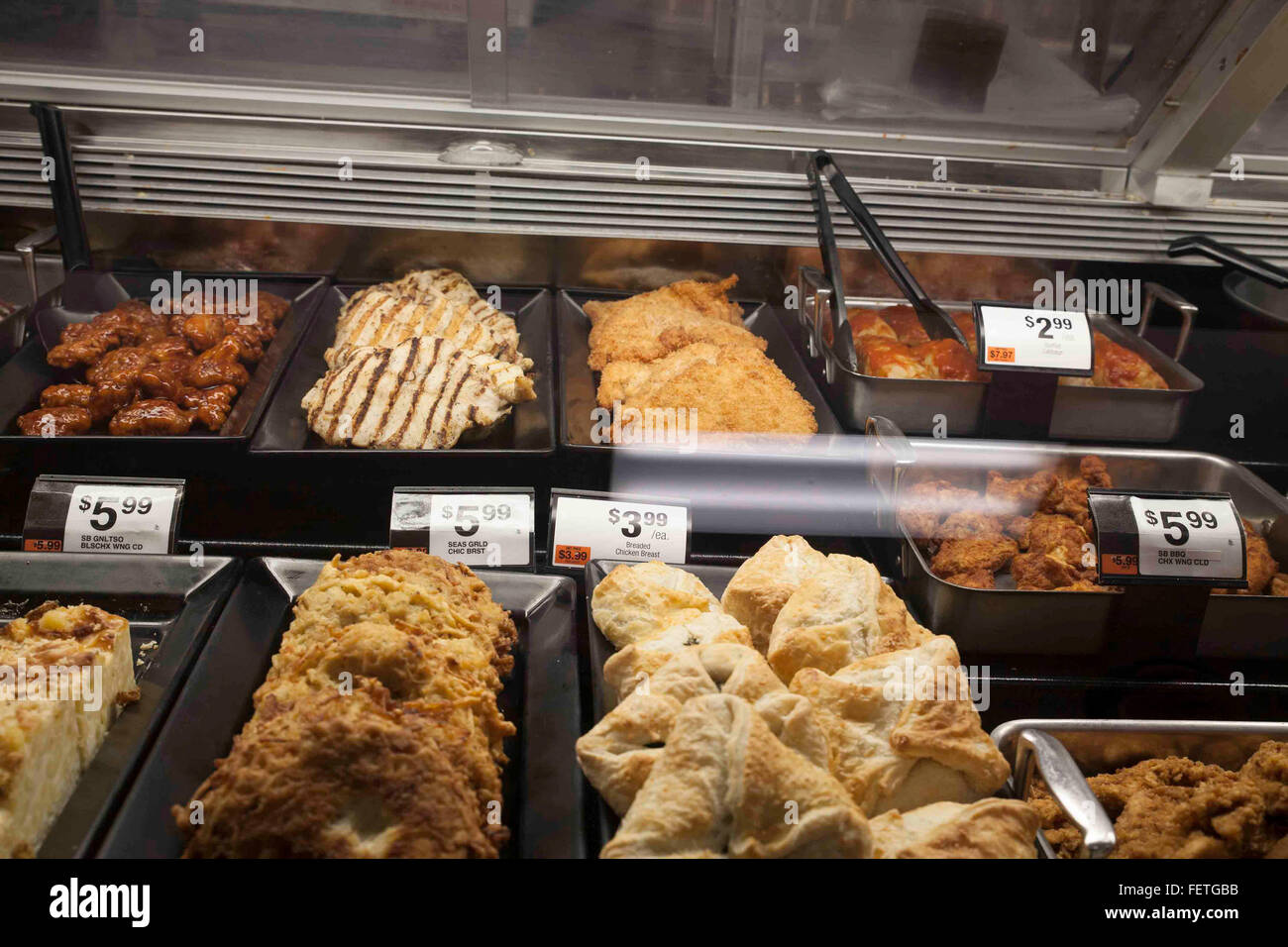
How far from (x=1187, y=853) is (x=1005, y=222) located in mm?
1857

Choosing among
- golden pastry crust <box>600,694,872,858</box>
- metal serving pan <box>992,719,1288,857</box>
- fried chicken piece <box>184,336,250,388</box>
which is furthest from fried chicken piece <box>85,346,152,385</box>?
metal serving pan <box>992,719,1288,857</box>

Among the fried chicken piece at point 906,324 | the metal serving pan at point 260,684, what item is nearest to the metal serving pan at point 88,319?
the metal serving pan at point 260,684

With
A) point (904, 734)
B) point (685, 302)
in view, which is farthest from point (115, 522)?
point (685, 302)

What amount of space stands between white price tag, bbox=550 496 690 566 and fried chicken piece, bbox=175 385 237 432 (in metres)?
0.97

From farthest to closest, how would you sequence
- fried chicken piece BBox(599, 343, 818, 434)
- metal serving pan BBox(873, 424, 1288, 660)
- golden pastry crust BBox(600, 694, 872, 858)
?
fried chicken piece BBox(599, 343, 818, 434)
metal serving pan BBox(873, 424, 1288, 660)
golden pastry crust BBox(600, 694, 872, 858)

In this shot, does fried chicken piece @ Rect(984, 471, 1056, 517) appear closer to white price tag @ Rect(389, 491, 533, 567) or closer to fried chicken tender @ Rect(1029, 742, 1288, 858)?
fried chicken tender @ Rect(1029, 742, 1288, 858)

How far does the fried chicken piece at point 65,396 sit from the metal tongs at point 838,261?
199 centimetres

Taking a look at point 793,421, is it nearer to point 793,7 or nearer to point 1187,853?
point 793,7

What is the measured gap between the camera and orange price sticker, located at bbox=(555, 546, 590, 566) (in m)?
2.31

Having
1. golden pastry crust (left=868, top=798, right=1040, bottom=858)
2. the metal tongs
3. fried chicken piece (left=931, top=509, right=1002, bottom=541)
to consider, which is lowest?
golden pastry crust (left=868, top=798, right=1040, bottom=858)

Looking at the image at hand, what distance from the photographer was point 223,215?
2809 millimetres

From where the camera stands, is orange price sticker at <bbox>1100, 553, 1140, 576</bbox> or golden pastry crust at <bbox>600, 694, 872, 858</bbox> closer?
golden pastry crust at <bbox>600, 694, 872, 858</bbox>

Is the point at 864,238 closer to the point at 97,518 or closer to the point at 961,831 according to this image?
the point at 961,831
